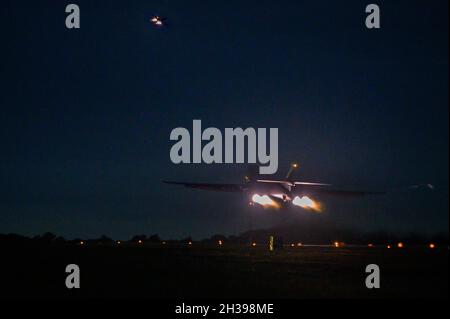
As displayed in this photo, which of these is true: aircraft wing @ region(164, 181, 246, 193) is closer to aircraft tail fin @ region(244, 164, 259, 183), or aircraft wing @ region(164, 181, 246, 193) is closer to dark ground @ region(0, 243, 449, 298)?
aircraft tail fin @ region(244, 164, 259, 183)

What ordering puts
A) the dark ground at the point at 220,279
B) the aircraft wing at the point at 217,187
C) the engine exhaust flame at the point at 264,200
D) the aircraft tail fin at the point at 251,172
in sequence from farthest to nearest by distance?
the aircraft wing at the point at 217,187, the aircraft tail fin at the point at 251,172, the engine exhaust flame at the point at 264,200, the dark ground at the point at 220,279

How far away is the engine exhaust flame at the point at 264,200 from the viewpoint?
53.1 meters

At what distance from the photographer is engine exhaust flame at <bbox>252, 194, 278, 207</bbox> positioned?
5306cm

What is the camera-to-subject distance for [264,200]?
175 ft

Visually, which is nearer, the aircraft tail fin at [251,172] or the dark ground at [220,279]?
the dark ground at [220,279]

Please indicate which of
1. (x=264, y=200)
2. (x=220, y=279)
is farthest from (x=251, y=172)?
(x=220, y=279)

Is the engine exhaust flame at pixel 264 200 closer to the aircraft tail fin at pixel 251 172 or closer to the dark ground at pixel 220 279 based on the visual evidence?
the aircraft tail fin at pixel 251 172

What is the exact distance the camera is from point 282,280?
80.0ft

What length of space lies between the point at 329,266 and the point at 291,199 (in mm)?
23574

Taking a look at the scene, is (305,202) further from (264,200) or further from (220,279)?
(220,279)

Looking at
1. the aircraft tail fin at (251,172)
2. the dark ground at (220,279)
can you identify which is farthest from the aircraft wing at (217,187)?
the dark ground at (220,279)
